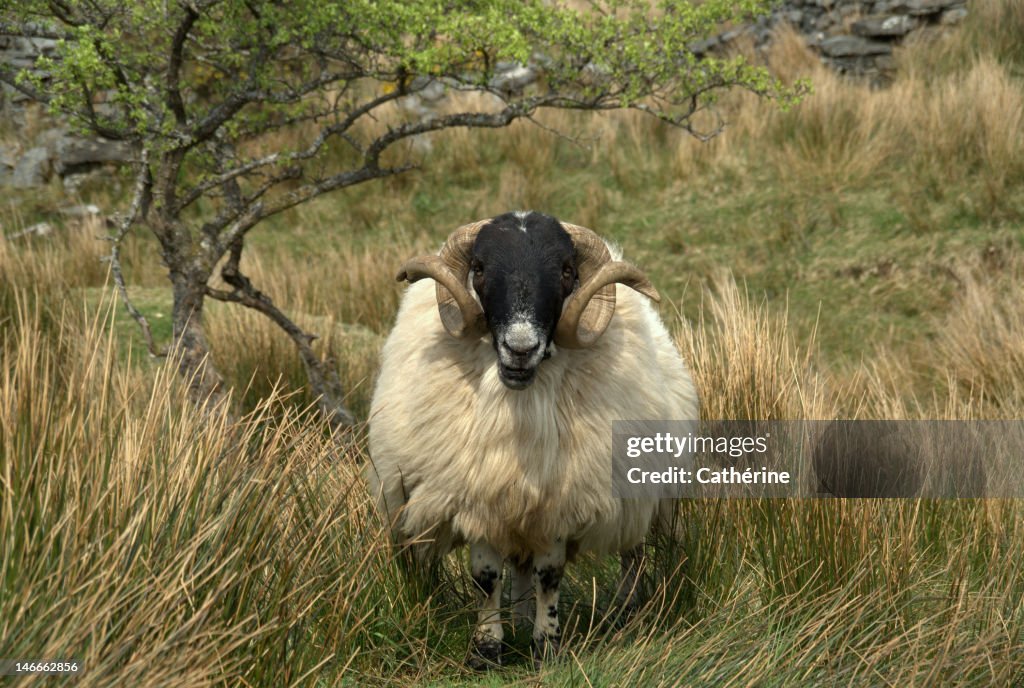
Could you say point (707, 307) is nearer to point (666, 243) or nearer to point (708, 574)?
point (666, 243)

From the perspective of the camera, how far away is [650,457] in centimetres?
428

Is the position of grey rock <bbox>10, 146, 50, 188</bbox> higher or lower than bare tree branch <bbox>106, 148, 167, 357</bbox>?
higher

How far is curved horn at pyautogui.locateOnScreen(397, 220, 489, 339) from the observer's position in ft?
13.1

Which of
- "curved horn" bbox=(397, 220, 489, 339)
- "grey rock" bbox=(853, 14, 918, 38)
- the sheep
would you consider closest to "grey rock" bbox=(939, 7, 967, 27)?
"grey rock" bbox=(853, 14, 918, 38)

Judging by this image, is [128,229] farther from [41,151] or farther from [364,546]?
[41,151]

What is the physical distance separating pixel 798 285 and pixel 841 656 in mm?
6837

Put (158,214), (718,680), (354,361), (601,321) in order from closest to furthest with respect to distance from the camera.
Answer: (718,680), (601,321), (158,214), (354,361)

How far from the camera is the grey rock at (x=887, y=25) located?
13.6m

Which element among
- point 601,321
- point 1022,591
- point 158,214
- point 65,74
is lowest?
point 1022,591

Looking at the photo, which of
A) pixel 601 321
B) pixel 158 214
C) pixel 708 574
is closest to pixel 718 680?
pixel 708 574

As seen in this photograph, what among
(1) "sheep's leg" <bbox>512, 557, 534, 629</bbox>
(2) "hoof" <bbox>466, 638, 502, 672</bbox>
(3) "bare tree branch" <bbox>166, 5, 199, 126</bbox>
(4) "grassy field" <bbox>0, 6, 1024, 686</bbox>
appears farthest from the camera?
(3) "bare tree branch" <bbox>166, 5, 199, 126</bbox>

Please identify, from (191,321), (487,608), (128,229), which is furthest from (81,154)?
(487,608)

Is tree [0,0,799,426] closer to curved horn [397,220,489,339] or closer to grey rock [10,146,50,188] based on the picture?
curved horn [397,220,489,339]

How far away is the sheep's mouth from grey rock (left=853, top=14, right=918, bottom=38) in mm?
11393
